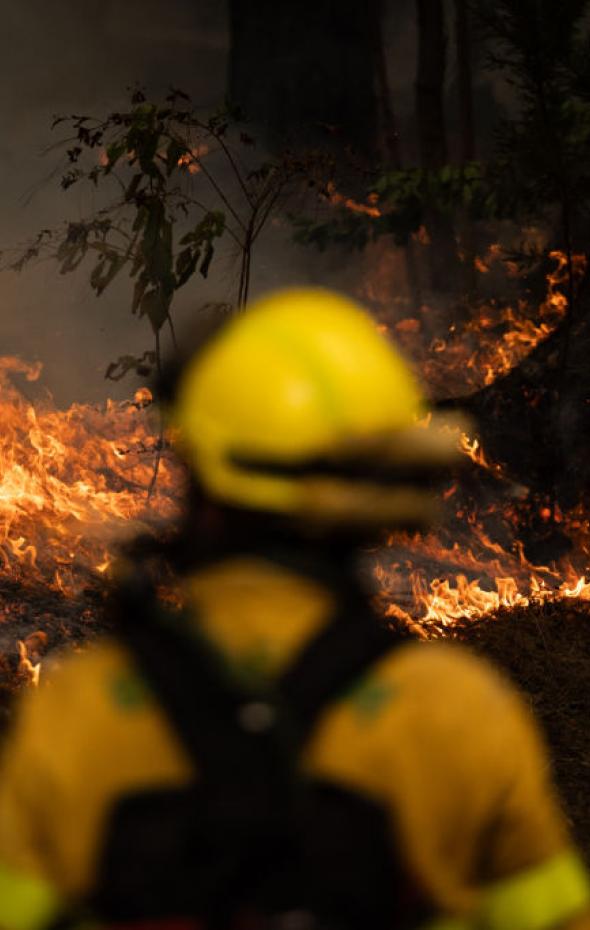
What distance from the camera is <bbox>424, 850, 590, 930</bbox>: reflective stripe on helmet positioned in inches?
42.7

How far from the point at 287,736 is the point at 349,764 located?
0.24ft

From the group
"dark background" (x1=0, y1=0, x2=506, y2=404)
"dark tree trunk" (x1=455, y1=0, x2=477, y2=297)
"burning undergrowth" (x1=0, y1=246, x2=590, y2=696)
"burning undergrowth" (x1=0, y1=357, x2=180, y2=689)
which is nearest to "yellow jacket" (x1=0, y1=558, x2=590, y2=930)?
"burning undergrowth" (x1=0, y1=357, x2=180, y2=689)

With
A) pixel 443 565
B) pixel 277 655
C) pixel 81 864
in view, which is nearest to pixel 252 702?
pixel 277 655

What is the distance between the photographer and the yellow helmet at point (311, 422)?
113cm

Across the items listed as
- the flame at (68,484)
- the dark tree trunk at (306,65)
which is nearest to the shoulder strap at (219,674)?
the flame at (68,484)

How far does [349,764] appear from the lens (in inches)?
41.0

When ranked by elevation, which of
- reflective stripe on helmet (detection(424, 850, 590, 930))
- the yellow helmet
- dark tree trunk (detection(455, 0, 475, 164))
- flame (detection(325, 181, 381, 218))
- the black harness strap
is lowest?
flame (detection(325, 181, 381, 218))

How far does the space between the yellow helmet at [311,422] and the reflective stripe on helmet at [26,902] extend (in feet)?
1.38

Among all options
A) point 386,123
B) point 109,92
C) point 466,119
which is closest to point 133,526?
point 109,92

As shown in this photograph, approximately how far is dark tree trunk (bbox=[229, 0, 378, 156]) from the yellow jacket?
12.5 meters

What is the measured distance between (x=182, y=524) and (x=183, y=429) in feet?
0.35

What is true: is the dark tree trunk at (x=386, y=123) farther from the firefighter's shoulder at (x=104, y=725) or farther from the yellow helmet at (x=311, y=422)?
the firefighter's shoulder at (x=104, y=725)

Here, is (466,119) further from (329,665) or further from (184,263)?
(329,665)

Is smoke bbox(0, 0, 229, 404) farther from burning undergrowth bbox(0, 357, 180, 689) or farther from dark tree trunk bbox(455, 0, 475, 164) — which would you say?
dark tree trunk bbox(455, 0, 475, 164)
